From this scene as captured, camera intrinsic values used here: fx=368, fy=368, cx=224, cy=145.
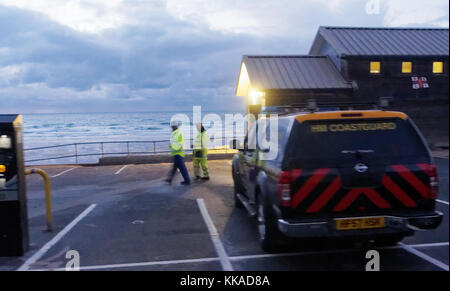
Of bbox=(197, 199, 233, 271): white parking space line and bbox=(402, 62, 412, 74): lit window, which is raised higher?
bbox=(402, 62, 412, 74): lit window

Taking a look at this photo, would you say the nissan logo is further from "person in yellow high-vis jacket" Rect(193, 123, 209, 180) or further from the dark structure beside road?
the dark structure beside road

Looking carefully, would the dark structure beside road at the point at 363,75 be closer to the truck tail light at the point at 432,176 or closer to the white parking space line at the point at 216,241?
the white parking space line at the point at 216,241

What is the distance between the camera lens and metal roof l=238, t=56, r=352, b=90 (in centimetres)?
1780

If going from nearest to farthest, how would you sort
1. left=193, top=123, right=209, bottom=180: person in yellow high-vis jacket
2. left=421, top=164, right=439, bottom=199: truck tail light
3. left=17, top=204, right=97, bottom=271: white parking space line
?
left=421, top=164, right=439, bottom=199: truck tail light
left=17, top=204, right=97, bottom=271: white parking space line
left=193, top=123, right=209, bottom=180: person in yellow high-vis jacket

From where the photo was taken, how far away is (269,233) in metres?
4.86

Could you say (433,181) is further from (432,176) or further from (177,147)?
(177,147)

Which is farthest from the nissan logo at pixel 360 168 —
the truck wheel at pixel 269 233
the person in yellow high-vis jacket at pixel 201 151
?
the person in yellow high-vis jacket at pixel 201 151

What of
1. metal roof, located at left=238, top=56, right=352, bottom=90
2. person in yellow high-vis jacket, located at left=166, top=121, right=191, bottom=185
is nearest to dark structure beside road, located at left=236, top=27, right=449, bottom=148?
metal roof, located at left=238, top=56, right=352, bottom=90

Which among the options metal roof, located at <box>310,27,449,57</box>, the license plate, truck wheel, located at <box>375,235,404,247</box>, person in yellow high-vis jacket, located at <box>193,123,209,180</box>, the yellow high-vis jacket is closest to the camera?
the license plate

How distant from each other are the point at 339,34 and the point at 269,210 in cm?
1849

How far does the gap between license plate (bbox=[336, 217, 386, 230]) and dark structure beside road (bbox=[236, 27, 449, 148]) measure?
1360 centimetres
